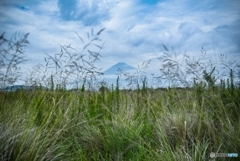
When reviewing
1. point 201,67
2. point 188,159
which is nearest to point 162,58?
point 201,67

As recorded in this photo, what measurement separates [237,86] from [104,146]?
271cm

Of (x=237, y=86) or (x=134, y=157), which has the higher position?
(x=237, y=86)

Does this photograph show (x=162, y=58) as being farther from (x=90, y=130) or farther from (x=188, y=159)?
(x=188, y=159)

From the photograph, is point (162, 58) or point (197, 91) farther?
point (162, 58)

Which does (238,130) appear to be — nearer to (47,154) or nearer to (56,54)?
(47,154)

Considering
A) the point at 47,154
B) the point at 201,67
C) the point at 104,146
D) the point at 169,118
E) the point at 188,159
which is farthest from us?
the point at 201,67

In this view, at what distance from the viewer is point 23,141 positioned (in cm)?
198

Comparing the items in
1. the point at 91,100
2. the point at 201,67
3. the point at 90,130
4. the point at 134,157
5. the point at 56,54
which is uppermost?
the point at 56,54

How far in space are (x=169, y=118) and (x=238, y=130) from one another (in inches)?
29.7

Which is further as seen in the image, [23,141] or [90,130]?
[90,130]

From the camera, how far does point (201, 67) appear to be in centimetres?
396

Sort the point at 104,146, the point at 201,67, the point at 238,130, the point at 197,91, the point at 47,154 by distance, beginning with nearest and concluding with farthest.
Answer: the point at 47,154 < the point at 238,130 < the point at 104,146 < the point at 197,91 < the point at 201,67

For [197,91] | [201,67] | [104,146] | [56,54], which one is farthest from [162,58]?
[104,146]

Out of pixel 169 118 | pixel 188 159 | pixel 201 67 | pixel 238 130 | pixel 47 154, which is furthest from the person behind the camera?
pixel 201 67
